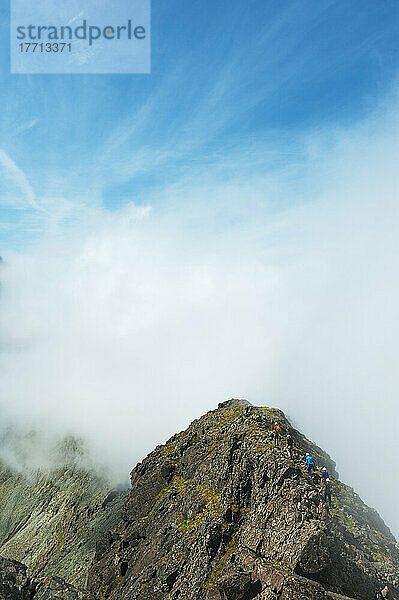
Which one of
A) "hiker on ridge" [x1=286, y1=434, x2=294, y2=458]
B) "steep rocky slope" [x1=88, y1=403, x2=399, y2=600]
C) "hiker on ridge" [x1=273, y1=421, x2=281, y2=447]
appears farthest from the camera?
"hiker on ridge" [x1=273, y1=421, x2=281, y2=447]

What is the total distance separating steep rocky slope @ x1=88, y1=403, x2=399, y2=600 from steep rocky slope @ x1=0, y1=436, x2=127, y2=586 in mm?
32749

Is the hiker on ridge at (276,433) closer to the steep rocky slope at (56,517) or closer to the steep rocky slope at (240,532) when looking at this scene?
the steep rocky slope at (240,532)

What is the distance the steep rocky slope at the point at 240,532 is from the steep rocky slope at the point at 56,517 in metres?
32.7

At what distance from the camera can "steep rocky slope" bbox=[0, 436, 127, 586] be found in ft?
336

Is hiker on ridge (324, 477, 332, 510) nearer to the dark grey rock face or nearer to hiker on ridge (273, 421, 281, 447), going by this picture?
hiker on ridge (273, 421, 281, 447)

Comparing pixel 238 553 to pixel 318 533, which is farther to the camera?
pixel 238 553

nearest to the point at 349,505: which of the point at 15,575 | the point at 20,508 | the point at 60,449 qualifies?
the point at 15,575

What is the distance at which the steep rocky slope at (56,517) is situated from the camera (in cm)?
10231

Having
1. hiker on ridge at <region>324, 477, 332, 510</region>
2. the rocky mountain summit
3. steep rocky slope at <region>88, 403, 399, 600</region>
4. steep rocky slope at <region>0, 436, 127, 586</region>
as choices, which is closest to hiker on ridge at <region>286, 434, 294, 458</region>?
the rocky mountain summit

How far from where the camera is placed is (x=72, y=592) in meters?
37.4

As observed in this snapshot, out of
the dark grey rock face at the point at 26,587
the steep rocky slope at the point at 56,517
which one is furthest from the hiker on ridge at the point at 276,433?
the steep rocky slope at the point at 56,517

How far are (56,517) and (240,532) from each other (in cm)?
11659

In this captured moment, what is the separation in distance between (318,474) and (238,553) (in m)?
11.5

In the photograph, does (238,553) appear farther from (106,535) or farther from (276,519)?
(106,535)
